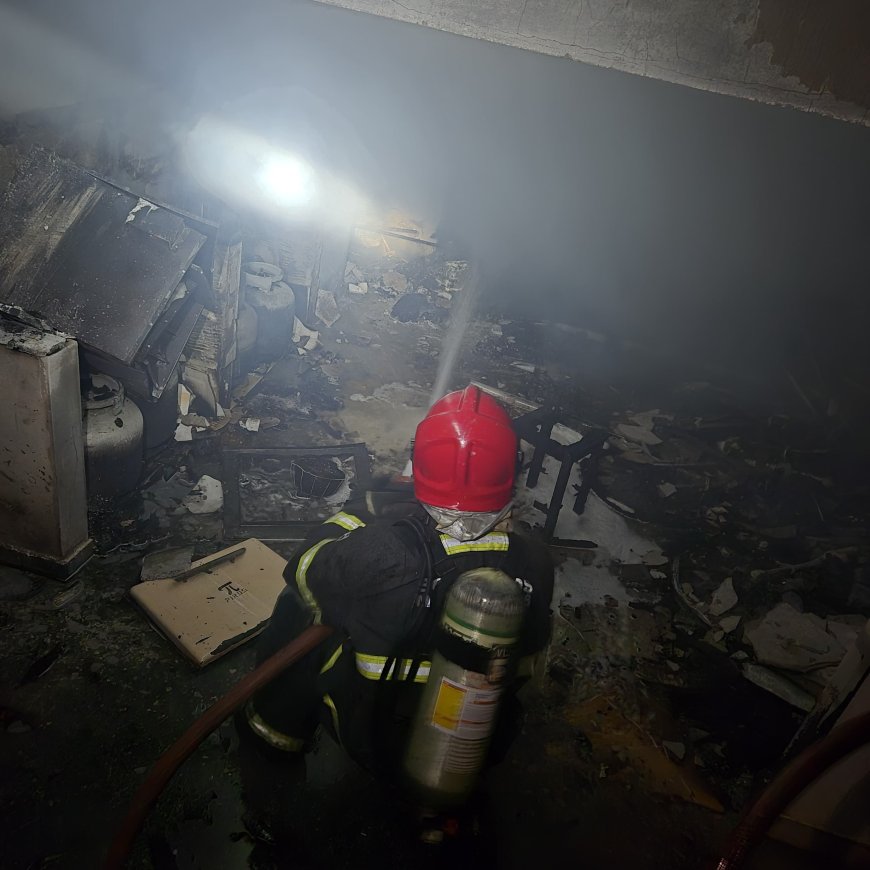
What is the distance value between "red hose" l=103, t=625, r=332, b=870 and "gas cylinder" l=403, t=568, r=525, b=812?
0.52 metres

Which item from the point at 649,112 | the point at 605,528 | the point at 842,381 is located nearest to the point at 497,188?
the point at 649,112

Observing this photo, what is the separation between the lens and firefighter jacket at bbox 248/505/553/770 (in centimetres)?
211

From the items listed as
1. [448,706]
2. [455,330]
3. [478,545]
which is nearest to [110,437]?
[478,545]

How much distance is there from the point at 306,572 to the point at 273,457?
11.4ft

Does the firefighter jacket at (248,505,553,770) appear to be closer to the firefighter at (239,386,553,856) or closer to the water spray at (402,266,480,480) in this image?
the firefighter at (239,386,553,856)

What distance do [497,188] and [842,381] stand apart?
7.68m

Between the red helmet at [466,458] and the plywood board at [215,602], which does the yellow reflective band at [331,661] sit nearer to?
the red helmet at [466,458]

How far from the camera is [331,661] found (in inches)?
96.4

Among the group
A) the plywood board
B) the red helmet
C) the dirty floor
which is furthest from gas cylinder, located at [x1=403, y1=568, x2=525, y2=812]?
the plywood board

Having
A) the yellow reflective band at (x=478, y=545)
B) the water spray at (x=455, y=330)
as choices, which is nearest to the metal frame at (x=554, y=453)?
the water spray at (x=455, y=330)

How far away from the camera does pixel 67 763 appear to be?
9.56 feet

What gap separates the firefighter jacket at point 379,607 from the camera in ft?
6.91

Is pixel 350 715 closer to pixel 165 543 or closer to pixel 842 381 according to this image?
pixel 165 543

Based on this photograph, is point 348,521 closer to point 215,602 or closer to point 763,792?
point 763,792
